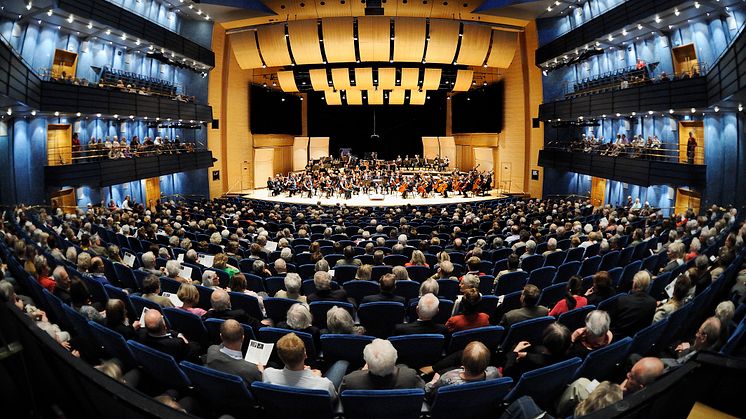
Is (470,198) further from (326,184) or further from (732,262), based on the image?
(732,262)

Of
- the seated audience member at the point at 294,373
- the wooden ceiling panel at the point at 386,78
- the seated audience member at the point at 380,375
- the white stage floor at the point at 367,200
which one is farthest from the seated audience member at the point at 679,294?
the wooden ceiling panel at the point at 386,78

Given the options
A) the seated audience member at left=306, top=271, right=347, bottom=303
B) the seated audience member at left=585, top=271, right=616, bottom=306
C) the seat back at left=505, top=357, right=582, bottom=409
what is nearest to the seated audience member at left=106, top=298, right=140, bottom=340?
the seated audience member at left=306, top=271, right=347, bottom=303

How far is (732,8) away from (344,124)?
3212cm

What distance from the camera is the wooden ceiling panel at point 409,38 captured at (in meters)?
26.5

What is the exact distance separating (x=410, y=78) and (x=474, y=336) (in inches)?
1139

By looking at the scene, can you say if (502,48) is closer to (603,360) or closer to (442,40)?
(442,40)

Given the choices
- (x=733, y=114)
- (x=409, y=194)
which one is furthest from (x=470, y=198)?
(x=733, y=114)

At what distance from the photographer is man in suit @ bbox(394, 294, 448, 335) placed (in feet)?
16.4

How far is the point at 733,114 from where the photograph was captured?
16.6 metres

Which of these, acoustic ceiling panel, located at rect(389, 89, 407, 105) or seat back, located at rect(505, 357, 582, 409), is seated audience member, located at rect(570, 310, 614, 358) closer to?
seat back, located at rect(505, 357, 582, 409)

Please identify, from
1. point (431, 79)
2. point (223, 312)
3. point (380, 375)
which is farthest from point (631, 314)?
point (431, 79)

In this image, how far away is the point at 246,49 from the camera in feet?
94.8

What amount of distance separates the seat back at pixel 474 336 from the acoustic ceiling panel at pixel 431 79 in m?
28.8

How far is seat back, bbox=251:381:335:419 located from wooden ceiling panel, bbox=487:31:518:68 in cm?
2798
